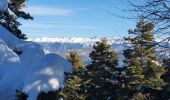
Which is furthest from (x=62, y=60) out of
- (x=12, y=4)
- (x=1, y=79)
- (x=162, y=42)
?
(x=12, y=4)

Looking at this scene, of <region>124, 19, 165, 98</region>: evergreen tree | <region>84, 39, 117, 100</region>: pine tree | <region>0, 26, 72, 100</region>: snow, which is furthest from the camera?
<region>84, 39, 117, 100</region>: pine tree

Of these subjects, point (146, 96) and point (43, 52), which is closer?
point (43, 52)

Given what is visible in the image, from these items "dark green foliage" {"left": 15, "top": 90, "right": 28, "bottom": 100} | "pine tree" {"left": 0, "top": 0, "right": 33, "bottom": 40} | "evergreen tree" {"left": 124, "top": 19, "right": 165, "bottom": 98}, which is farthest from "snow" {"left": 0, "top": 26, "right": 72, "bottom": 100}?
"evergreen tree" {"left": 124, "top": 19, "right": 165, "bottom": 98}

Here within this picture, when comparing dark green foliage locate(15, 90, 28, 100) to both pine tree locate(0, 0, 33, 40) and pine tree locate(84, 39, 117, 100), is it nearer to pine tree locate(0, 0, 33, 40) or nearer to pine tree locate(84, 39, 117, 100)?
pine tree locate(0, 0, 33, 40)

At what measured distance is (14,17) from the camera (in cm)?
2959

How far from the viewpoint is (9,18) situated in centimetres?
2905

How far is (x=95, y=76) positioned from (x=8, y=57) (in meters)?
22.9

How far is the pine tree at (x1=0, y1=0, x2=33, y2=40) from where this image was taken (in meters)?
28.7

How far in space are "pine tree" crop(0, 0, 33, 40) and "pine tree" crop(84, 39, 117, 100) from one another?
12.6 m

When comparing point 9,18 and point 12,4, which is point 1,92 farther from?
point 12,4

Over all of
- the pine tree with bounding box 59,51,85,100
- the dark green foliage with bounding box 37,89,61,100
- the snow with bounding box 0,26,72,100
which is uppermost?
the snow with bounding box 0,26,72,100

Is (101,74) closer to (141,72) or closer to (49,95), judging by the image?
(141,72)

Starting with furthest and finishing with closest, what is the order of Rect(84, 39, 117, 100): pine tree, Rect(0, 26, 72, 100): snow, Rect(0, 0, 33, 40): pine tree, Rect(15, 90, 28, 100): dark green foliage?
Rect(84, 39, 117, 100): pine tree → Rect(0, 0, 33, 40): pine tree → Rect(15, 90, 28, 100): dark green foliage → Rect(0, 26, 72, 100): snow

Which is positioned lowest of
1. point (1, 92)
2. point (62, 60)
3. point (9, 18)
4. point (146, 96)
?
point (146, 96)
